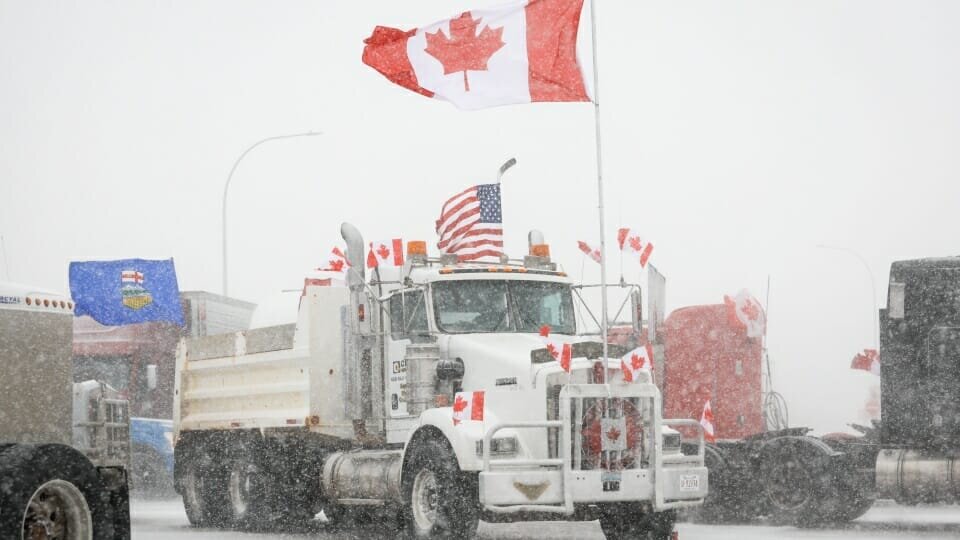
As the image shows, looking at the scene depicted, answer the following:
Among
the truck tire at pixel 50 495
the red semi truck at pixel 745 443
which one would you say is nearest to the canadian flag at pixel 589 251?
the red semi truck at pixel 745 443

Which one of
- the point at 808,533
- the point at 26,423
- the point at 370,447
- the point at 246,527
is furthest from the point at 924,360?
the point at 26,423

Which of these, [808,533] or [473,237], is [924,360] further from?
[473,237]

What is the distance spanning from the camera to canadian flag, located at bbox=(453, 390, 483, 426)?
1302 cm

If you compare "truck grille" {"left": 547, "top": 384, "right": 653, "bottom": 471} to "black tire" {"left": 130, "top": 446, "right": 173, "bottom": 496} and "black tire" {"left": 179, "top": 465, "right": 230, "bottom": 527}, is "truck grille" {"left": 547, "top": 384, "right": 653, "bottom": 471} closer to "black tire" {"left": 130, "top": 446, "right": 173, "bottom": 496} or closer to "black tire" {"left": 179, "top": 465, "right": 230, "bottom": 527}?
"black tire" {"left": 179, "top": 465, "right": 230, "bottom": 527}

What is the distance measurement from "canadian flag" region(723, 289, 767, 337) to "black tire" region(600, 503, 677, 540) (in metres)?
4.98

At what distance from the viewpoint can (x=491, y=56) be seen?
13.9 meters

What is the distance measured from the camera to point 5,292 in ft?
34.0

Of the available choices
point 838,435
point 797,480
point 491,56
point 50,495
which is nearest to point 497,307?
point 491,56

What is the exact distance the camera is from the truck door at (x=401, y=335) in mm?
14367

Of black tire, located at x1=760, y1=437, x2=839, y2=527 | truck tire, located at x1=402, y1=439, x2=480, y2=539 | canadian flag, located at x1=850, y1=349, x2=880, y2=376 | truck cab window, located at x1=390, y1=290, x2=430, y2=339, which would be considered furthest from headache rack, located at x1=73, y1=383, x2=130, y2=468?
canadian flag, located at x1=850, y1=349, x2=880, y2=376

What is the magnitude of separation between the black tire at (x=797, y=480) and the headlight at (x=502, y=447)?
535 cm

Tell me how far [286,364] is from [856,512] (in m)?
7.22

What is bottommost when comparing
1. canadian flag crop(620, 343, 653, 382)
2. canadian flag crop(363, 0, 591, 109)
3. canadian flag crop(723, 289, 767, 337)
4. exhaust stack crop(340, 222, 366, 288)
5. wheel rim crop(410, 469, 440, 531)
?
wheel rim crop(410, 469, 440, 531)

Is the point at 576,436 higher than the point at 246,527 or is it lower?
higher
